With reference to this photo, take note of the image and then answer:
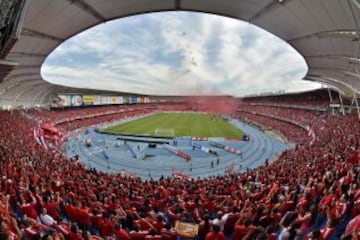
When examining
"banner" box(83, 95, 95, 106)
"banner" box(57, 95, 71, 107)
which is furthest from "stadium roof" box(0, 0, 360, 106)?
"banner" box(83, 95, 95, 106)

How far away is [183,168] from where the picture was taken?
A: 88.8 feet

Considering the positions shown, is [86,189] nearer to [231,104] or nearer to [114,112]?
[114,112]

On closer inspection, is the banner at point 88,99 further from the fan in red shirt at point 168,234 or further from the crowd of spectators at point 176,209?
the fan in red shirt at point 168,234

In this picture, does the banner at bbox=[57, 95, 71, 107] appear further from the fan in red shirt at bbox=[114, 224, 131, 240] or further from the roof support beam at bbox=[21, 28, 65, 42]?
the fan in red shirt at bbox=[114, 224, 131, 240]

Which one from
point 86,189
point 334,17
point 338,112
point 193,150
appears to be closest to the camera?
point 86,189

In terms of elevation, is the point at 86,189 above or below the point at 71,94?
below

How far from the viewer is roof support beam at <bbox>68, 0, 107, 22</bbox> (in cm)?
1648

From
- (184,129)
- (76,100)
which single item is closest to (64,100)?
(76,100)

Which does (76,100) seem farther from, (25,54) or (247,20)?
(247,20)

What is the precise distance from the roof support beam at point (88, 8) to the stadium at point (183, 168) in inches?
2.7

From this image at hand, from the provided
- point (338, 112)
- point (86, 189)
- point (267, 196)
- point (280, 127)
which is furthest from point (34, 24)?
point (280, 127)

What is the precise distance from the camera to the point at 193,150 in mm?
34969

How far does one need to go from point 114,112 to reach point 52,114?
87.8ft

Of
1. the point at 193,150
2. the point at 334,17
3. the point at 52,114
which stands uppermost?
the point at 334,17
